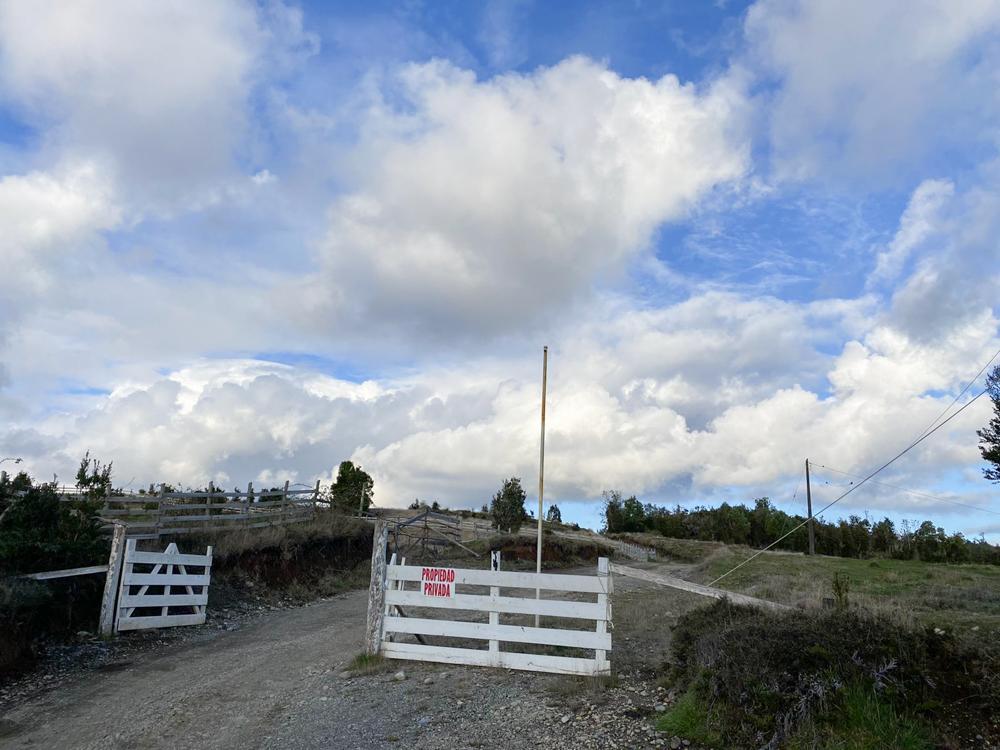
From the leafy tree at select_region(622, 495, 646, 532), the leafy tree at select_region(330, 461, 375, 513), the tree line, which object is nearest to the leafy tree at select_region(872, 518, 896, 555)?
the tree line

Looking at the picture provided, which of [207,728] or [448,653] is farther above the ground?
[448,653]

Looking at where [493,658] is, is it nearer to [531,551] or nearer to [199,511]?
[199,511]

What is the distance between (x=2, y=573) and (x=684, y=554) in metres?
43.7

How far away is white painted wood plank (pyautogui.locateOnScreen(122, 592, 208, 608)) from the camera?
1408 centimetres

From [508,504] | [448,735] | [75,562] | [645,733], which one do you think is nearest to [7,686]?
[75,562]

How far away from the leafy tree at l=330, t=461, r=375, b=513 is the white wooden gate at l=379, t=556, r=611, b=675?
3502cm

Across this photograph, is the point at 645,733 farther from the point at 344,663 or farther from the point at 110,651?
the point at 110,651

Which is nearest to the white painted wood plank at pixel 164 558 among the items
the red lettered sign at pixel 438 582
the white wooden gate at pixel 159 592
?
the white wooden gate at pixel 159 592

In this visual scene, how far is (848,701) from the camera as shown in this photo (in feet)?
22.7

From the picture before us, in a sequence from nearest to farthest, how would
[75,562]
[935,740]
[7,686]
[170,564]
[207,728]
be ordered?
[935,740] < [207,728] < [7,686] < [75,562] < [170,564]

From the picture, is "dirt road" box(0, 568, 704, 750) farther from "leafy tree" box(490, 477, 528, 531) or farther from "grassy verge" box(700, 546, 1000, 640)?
"leafy tree" box(490, 477, 528, 531)

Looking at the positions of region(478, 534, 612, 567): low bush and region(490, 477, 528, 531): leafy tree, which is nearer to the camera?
region(478, 534, 612, 567): low bush

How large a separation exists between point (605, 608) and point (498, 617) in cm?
166

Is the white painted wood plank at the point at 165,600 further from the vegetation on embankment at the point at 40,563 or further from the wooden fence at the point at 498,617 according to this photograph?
the wooden fence at the point at 498,617
